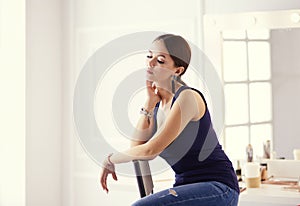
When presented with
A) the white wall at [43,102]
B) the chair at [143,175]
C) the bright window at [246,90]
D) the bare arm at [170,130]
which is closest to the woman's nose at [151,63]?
the bare arm at [170,130]

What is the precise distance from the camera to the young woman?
4.02 feet

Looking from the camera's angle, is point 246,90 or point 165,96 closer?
point 165,96

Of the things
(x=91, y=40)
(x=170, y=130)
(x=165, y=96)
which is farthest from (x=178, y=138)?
(x=91, y=40)

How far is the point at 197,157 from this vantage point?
1344 mm

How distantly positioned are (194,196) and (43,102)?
6.23ft

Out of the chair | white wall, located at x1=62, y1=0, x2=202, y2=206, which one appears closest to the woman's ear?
the chair

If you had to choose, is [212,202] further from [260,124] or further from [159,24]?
[159,24]

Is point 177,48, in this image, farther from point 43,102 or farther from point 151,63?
point 43,102

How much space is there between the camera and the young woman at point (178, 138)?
1.23 m

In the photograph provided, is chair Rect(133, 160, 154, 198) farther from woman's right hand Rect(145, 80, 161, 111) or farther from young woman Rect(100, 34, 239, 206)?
woman's right hand Rect(145, 80, 161, 111)

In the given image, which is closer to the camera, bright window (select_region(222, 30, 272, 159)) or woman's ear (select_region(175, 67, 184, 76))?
woman's ear (select_region(175, 67, 184, 76))

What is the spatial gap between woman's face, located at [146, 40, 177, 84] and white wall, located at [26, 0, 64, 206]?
1701mm

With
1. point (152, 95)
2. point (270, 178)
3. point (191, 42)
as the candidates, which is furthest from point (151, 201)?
point (191, 42)
